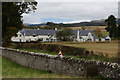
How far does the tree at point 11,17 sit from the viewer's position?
104 feet

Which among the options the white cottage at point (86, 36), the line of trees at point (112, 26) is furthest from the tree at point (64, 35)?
the white cottage at point (86, 36)

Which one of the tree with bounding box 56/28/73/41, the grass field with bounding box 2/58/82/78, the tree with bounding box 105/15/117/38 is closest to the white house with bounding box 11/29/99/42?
the tree with bounding box 105/15/117/38

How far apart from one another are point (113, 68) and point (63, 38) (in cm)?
5805

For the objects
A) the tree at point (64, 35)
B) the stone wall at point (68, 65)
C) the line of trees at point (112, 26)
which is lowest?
the stone wall at point (68, 65)

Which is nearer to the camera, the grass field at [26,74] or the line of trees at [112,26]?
the grass field at [26,74]

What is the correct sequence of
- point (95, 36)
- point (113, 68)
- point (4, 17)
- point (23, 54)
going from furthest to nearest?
point (95, 36) → point (4, 17) → point (23, 54) → point (113, 68)

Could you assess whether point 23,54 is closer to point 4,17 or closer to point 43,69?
point 43,69

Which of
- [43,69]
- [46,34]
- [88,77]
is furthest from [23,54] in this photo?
[46,34]

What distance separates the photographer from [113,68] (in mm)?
8172

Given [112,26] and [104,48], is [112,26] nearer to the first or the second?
[112,26]

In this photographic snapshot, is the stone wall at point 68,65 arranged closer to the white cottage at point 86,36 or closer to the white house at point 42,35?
the white house at point 42,35

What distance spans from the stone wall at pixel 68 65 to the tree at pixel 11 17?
16.0 meters

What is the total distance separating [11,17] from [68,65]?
79.7ft

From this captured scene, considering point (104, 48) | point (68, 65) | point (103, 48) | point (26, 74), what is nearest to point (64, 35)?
point (104, 48)
